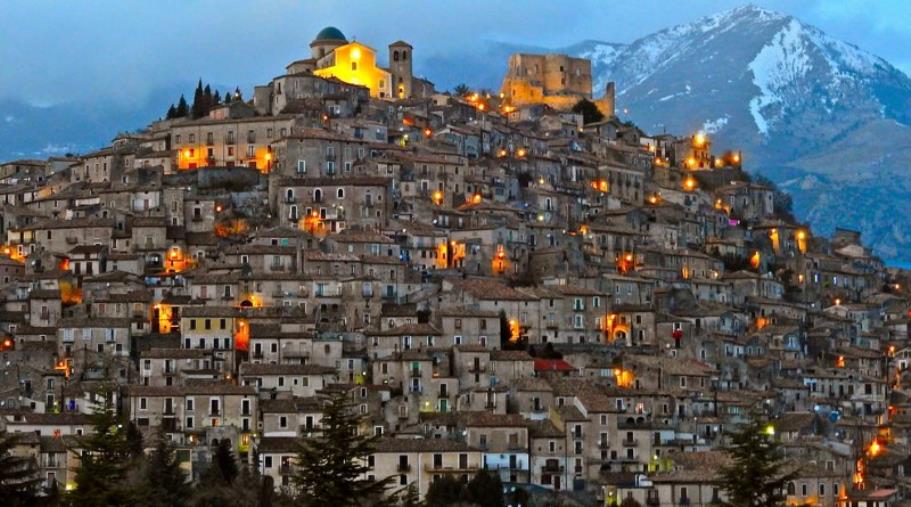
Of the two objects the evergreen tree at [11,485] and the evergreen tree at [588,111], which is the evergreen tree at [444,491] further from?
the evergreen tree at [588,111]

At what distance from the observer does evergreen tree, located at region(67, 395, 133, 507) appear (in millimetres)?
40344

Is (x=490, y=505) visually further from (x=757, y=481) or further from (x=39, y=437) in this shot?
(x=757, y=481)

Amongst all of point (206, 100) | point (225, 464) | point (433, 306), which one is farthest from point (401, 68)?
point (225, 464)

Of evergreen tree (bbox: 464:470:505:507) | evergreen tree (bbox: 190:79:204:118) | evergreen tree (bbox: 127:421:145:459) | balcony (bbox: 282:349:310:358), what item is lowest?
evergreen tree (bbox: 464:470:505:507)

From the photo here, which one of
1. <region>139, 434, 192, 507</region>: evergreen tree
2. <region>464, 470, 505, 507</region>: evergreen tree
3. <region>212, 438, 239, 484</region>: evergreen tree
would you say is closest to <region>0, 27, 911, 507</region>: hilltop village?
<region>212, 438, 239, 484</region>: evergreen tree

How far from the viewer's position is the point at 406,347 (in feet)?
231

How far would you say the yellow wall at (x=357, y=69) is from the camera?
106 m

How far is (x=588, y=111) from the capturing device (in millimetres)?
120000

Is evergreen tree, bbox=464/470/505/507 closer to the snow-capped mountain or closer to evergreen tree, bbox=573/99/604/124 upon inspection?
evergreen tree, bbox=573/99/604/124

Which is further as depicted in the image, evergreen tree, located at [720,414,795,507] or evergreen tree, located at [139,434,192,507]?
evergreen tree, located at [139,434,192,507]

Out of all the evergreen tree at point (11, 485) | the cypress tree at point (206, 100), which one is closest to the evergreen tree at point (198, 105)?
the cypress tree at point (206, 100)

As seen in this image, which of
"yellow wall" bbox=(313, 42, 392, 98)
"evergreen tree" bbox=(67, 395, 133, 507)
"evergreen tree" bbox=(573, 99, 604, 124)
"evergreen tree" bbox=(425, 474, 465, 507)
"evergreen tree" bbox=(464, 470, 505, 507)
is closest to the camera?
"evergreen tree" bbox=(67, 395, 133, 507)

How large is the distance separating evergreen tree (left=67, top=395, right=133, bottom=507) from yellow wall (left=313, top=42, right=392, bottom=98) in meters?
62.3

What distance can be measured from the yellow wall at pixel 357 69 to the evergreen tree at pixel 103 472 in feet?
204
